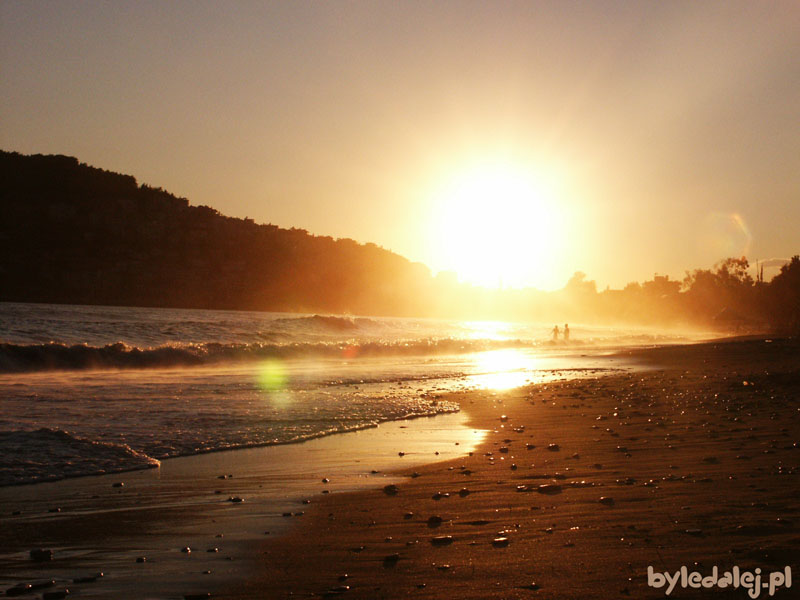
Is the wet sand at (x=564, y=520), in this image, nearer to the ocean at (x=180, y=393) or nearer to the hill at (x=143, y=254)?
the ocean at (x=180, y=393)

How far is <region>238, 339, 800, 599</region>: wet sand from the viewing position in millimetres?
4559

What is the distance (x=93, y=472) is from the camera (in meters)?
8.63

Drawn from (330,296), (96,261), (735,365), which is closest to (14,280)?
(96,261)

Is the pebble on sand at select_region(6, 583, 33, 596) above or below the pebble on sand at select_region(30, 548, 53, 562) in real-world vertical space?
above

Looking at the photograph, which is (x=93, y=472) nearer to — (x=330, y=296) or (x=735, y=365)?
(x=735, y=365)

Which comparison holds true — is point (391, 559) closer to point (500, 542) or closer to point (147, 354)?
point (500, 542)

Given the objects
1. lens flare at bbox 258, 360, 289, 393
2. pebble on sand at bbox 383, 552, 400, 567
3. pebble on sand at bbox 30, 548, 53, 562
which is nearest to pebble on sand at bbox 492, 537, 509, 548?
pebble on sand at bbox 383, 552, 400, 567

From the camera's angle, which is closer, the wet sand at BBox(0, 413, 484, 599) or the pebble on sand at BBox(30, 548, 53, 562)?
the wet sand at BBox(0, 413, 484, 599)

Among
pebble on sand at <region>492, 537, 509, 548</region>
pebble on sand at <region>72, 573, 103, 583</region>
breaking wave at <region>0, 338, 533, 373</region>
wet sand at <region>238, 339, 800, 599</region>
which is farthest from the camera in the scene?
breaking wave at <region>0, 338, 533, 373</region>

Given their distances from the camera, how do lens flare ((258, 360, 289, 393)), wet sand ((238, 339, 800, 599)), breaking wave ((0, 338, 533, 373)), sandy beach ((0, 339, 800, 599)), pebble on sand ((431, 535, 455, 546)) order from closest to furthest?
wet sand ((238, 339, 800, 599))
sandy beach ((0, 339, 800, 599))
pebble on sand ((431, 535, 455, 546))
lens flare ((258, 360, 289, 393))
breaking wave ((0, 338, 533, 373))

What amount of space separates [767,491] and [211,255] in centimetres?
12024

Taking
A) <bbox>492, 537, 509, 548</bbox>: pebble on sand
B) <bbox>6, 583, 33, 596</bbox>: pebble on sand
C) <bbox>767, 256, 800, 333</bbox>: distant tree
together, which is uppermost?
<bbox>767, 256, 800, 333</bbox>: distant tree

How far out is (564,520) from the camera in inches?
232

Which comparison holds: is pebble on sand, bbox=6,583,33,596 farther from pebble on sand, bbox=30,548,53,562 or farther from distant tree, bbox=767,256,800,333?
distant tree, bbox=767,256,800,333
